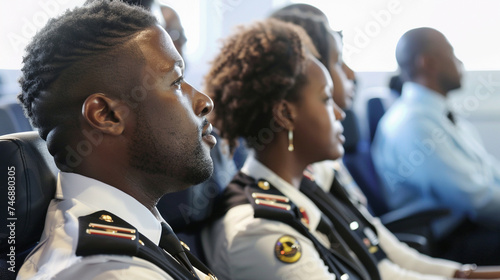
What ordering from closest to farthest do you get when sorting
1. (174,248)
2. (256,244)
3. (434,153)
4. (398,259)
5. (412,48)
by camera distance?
1. (174,248)
2. (256,244)
3. (398,259)
4. (434,153)
5. (412,48)

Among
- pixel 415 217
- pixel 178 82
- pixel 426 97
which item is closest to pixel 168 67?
pixel 178 82

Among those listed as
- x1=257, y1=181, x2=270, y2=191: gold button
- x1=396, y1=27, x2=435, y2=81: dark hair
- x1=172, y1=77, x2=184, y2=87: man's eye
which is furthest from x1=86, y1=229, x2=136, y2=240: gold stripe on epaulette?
x1=396, y1=27, x2=435, y2=81: dark hair

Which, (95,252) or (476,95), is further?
A: (476,95)

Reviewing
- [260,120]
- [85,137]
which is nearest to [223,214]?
[260,120]

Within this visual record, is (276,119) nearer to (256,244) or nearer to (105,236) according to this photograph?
(256,244)

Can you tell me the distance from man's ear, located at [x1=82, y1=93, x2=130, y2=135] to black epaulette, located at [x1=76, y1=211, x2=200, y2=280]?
128 millimetres

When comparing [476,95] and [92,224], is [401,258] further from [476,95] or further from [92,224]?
[476,95]

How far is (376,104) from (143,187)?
186 centimetres

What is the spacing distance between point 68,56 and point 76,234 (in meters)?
0.26

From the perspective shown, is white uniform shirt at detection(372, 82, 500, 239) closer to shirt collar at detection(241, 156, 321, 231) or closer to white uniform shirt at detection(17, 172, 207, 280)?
shirt collar at detection(241, 156, 321, 231)

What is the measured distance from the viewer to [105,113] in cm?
82

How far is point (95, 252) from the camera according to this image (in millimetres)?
733

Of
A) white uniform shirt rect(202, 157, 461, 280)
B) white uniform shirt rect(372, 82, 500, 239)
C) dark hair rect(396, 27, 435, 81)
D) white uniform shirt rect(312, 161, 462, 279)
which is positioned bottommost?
white uniform shirt rect(372, 82, 500, 239)

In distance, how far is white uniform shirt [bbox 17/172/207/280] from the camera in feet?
2.39
